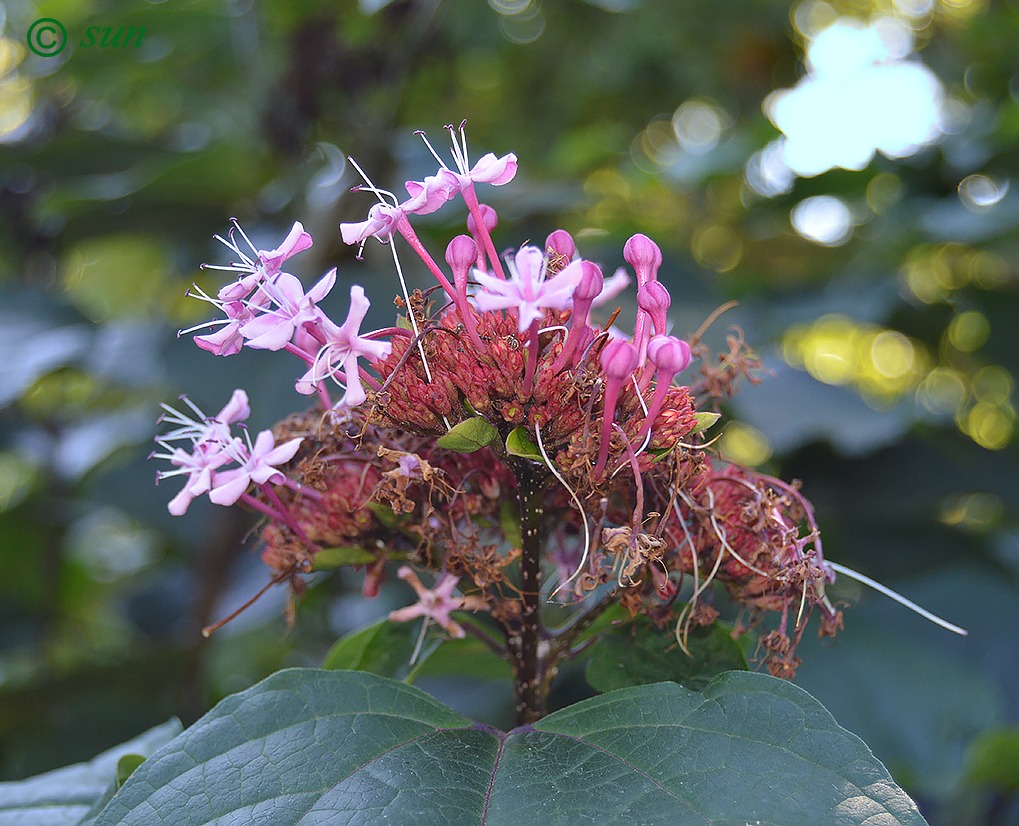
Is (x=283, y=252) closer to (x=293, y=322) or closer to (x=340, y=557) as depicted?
(x=293, y=322)

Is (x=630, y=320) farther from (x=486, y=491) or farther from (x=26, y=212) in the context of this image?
(x=26, y=212)

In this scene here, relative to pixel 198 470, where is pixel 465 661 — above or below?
below

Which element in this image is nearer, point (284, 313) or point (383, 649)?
point (284, 313)

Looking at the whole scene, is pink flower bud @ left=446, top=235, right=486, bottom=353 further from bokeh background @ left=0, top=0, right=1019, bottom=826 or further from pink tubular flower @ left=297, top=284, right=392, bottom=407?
bokeh background @ left=0, top=0, right=1019, bottom=826

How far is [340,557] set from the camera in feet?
2.37

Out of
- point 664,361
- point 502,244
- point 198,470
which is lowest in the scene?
point 502,244

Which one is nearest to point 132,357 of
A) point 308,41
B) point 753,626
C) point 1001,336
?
point 308,41

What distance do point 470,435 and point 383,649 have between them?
0.37 m

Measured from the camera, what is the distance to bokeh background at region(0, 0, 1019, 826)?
5.41 ft

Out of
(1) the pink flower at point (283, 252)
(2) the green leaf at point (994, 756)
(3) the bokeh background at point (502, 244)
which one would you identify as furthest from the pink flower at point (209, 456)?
(2) the green leaf at point (994, 756)

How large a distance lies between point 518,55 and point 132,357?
1926 millimetres
